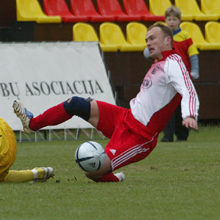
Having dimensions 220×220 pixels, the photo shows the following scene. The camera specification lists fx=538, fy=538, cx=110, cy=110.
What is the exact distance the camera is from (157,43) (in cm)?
450

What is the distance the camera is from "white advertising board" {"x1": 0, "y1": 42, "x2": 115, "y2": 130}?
867 centimetres

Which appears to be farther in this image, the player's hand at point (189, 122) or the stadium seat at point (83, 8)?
the stadium seat at point (83, 8)

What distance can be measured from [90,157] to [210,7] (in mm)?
9963

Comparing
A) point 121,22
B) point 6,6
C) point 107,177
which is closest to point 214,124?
point 121,22

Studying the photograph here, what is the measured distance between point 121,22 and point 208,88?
111 inches

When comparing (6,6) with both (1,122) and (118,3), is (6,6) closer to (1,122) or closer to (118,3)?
(118,3)

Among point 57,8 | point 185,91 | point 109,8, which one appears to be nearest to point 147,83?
point 185,91

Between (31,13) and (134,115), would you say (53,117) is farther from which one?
(31,13)

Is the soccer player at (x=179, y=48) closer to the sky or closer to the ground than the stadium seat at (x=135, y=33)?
closer to the sky

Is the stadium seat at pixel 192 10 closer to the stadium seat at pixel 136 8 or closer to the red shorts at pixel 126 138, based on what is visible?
the stadium seat at pixel 136 8

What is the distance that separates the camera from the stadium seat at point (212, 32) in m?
11.9

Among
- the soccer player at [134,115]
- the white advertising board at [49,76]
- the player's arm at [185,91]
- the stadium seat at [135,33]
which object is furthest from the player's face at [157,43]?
the stadium seat at [135,33]

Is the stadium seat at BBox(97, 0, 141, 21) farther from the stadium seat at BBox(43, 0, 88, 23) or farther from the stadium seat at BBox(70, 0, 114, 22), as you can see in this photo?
the stadium seat at BBox(43, 0, 88, 23)

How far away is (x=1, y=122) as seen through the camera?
4.29 meters
